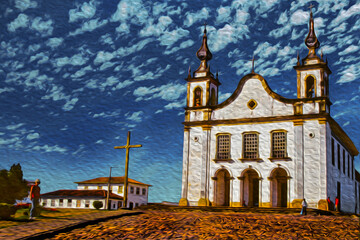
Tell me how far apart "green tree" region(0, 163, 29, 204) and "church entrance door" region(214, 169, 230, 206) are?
62.5 ft

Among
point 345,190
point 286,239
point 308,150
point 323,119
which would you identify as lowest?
point 286,239

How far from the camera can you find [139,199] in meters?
70.5

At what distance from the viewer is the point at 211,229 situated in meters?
13.2

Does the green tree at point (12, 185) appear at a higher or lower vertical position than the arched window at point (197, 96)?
lower

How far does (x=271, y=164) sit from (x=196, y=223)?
16.4 meters

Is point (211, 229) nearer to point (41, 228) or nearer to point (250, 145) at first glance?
point (41, 228)

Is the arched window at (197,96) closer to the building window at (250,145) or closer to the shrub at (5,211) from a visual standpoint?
the building window at (250,145)

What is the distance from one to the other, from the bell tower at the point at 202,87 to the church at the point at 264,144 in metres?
0.08

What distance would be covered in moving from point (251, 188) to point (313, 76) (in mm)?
9285

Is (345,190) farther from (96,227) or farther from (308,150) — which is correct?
(96,227)

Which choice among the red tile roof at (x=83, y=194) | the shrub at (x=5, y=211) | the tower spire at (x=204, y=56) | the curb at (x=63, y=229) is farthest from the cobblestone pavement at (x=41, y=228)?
the red tile roof at (x=83, y=194)

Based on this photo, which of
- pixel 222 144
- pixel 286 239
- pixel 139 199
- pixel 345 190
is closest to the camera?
pixel 286 239

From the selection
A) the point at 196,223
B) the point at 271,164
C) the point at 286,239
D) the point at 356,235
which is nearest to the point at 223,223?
the point at 196,223

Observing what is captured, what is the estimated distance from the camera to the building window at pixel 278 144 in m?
29.7
